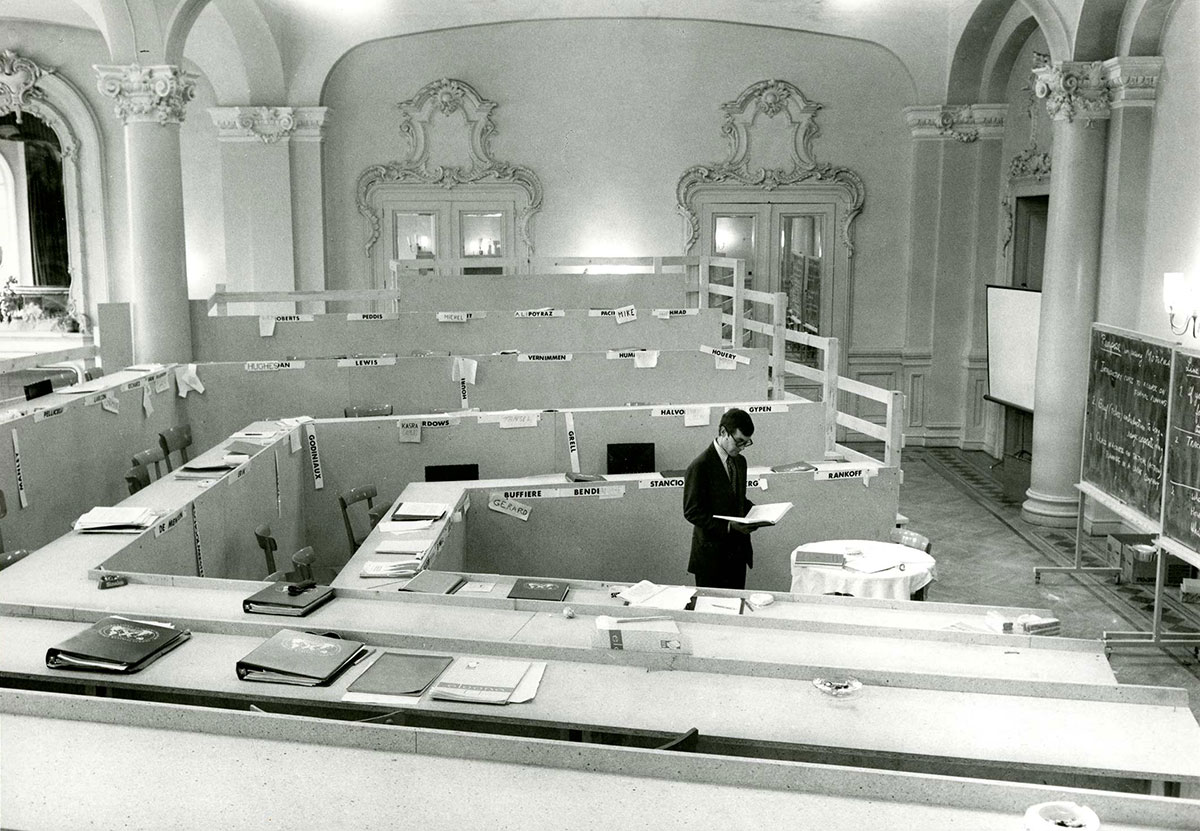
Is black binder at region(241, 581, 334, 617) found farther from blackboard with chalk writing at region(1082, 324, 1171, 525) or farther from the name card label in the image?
the name card label

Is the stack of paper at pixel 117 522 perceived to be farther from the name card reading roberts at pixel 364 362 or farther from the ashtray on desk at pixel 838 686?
the name card reading roberts at pixel 364 362

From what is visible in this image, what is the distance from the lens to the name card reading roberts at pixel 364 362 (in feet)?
27.0

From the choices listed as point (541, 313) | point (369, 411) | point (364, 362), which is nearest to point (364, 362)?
point (364, 362)

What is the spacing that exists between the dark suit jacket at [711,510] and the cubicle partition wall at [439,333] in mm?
4054

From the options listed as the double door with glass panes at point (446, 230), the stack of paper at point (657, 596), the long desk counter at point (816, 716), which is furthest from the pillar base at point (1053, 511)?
the long desk counter at point (816, 716)

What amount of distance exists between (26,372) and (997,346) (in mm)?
10998

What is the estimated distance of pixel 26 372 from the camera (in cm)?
1298

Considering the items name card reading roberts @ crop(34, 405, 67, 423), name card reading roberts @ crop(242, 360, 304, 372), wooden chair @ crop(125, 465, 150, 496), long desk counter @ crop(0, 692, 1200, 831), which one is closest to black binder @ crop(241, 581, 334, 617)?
long desk counter @ crop(0, 692, 1200, 831)

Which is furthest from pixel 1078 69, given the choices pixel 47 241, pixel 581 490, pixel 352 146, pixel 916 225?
pixel 47 241

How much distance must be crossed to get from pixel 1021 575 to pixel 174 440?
5936 mm

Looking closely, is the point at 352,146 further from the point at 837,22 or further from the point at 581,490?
the point at 581,490

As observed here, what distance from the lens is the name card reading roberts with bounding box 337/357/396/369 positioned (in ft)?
27.0

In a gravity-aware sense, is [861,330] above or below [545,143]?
→ below

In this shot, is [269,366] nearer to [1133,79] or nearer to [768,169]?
[768,169]
